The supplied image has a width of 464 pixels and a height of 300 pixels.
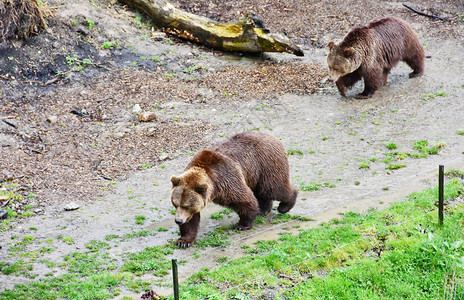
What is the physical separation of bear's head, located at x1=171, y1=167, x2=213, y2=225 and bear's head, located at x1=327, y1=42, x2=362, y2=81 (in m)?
6.43

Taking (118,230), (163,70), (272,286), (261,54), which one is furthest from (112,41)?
(272,286)

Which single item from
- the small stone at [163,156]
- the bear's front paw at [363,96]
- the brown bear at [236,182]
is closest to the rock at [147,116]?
the small stone at [163,156]

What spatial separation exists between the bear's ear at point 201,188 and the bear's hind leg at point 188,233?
0.45 metres

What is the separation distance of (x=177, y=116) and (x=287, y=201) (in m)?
4.47

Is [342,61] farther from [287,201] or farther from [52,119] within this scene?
[52,119]

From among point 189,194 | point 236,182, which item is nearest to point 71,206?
point 189,194

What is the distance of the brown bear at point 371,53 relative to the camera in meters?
13.1

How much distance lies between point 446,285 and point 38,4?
11.0 m

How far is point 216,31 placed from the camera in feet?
49.4

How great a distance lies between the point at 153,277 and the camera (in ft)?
23.2

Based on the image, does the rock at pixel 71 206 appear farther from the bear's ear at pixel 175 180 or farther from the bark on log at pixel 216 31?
the bark on log at pixel 216 31

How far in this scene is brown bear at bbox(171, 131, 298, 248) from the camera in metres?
7.75

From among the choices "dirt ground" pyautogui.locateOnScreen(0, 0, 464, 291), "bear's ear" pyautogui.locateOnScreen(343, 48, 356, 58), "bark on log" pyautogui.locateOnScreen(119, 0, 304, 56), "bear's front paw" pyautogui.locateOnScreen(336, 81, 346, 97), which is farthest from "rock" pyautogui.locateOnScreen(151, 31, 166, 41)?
"bear's ear" pyautogui.locateOnScreen(343, 48, 356, 58)

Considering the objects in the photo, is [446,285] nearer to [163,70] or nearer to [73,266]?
[73,266]
